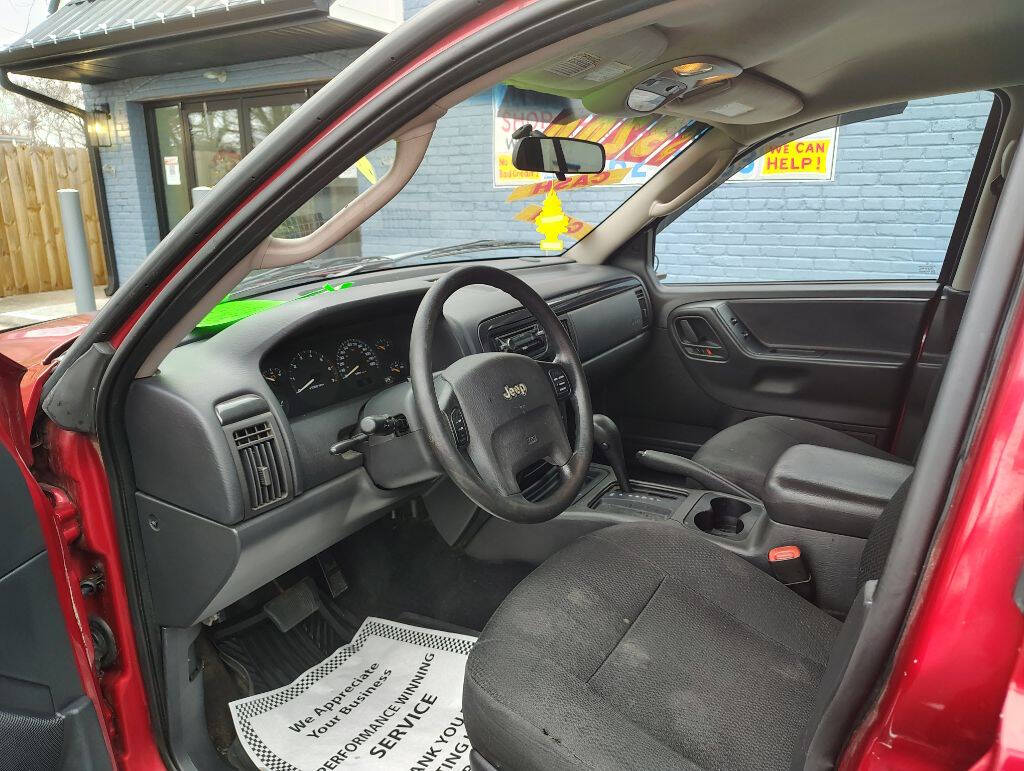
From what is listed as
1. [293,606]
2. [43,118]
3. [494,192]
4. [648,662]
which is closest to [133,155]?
[43,118]

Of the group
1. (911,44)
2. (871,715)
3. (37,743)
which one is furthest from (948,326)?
(37,743)

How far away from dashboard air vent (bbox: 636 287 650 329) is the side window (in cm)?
18

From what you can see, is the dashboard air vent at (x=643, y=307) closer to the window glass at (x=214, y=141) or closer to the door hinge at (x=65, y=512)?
the door hinge at (x=65, y=512)

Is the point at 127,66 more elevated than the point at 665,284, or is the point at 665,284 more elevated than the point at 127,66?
the point at 127,66

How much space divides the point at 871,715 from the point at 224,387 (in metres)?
1.23

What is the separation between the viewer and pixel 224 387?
147cm

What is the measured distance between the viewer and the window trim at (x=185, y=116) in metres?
6.97

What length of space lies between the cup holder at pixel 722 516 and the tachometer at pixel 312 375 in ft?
3.43

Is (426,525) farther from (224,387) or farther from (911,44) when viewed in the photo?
(911,44)

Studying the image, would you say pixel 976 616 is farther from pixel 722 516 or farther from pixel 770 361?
pixel 770 361

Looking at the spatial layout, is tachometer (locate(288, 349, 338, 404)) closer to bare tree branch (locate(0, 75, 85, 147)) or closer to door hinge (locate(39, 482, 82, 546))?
door hinge (locate(39, 482, 82, 546))

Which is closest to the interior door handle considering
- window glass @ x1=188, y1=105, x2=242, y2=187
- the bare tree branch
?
window glass @ x1=188, y1=105, x2=242, y2=187

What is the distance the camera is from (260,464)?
1.49m

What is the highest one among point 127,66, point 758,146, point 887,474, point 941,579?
point 127,66
